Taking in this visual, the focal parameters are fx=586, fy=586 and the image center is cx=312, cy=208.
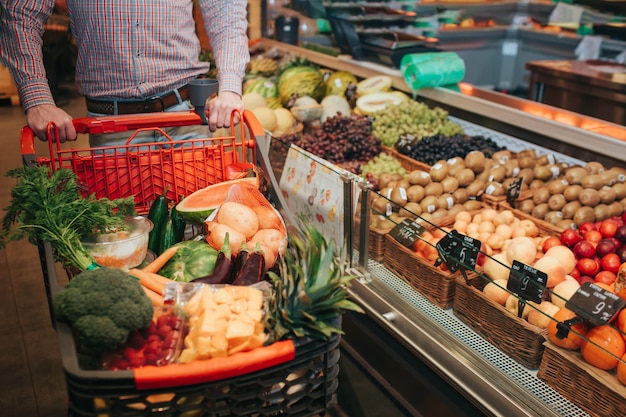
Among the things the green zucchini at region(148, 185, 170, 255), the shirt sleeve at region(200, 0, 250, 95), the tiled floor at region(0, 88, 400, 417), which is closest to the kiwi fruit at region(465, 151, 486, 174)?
the tiled floor at region(0, 88, 400, 417)

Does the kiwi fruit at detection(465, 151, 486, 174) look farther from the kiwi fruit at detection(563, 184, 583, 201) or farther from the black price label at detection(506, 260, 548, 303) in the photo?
the black price label at detection(506, 260, 548, 303)

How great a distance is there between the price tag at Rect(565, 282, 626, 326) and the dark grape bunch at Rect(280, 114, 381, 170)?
1.92 m

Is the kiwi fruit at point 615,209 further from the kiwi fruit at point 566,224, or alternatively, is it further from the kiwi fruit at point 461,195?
the kiwi fruit at point 461,195

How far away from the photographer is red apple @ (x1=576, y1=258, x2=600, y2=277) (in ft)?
7.38

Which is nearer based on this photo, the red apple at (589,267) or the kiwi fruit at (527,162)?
the red apple at (589,267)

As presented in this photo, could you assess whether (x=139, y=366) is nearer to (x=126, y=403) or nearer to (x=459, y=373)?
(x=126, y=403)

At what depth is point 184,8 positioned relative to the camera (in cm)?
251

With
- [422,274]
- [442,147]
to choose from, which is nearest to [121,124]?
[422,274]

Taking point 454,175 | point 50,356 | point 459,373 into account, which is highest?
point 454,175

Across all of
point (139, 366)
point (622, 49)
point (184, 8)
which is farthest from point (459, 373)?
point (622, 49)

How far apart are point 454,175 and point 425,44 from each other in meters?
1.88

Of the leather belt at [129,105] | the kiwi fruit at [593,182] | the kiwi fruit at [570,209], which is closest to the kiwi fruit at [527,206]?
the kiwi fruit at [570,209]

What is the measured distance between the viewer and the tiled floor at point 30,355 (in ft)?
8.57

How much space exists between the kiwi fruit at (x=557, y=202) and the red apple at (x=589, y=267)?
51 centimetres
